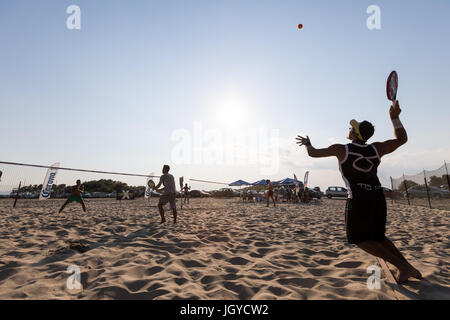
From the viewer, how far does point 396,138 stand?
2.52m

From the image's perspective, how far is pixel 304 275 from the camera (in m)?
2.58

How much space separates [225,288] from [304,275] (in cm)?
92

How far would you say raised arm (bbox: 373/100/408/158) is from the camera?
8.05 feet

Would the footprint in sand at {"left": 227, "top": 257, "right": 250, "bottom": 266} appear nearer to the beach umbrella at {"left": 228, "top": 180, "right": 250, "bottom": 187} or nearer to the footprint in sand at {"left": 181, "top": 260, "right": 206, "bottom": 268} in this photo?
the footprint in sand at {"left": 181, "top": 260, "right": 206, "bottom": 268}

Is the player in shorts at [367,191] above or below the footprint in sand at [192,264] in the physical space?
above

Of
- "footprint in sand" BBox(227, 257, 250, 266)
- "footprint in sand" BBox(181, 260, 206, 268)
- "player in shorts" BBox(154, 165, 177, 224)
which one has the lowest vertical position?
"footprint in sand" BBox(227, 257, 250, 266)

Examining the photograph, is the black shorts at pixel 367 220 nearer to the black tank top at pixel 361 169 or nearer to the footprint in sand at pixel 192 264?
the black tank top at pixel 361 169

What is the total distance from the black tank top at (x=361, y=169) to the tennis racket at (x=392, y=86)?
→ 0.75m

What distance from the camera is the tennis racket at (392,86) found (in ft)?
8.73

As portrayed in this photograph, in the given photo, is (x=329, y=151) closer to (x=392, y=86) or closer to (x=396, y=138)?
(x=396, y=138)

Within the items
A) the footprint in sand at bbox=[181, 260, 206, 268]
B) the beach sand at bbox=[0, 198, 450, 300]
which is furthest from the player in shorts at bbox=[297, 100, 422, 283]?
the footprint in sand at bbox=[181, 260, 206, 268]

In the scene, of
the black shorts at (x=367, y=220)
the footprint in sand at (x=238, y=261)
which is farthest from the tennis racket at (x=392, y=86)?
the footprint in sand at (x=238, y=261)

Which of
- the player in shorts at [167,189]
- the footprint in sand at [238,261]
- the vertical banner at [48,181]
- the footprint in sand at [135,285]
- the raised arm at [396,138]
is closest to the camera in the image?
the footprint in sand at [135,285]
